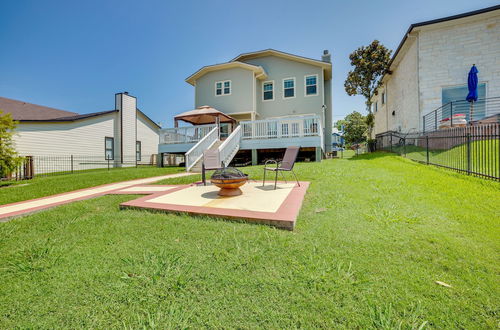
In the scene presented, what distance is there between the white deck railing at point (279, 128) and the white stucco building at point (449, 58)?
668cm

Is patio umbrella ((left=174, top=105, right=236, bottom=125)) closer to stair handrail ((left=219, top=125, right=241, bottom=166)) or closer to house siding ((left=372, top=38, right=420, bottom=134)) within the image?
stair handrail ((left=219, top=125, right=241, bottom=166))

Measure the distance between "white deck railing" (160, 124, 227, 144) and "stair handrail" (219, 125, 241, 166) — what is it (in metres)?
2.33

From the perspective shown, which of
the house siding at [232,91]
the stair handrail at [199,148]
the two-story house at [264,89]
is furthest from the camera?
the house siding at [232,91]

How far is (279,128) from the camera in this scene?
11.7 m

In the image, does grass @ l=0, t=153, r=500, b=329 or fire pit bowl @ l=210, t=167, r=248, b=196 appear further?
fire pit bowl @ l=210, t=167, r=248, b=196

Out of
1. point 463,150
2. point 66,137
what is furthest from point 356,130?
point 66,137

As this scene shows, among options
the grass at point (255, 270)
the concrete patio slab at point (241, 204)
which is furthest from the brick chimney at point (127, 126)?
the grass at point (255, 270)

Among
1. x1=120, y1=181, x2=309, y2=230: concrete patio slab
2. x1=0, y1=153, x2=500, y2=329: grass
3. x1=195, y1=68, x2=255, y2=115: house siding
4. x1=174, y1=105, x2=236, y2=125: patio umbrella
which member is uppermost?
x1=195, y1=68, x2=255, y2=115: house siding

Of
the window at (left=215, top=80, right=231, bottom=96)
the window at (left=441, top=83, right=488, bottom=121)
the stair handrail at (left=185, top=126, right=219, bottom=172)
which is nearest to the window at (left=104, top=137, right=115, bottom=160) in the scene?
the window at (left=215, top=80, right=231, bottom=96)

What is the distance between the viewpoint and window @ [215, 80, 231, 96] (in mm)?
16094

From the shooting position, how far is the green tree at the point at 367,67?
16.8 m

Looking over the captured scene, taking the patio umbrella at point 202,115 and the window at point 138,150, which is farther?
the window at point 138,150

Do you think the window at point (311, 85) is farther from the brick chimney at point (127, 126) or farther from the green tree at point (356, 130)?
the green tree at point (356, 130)

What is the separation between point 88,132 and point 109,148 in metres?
1.94
